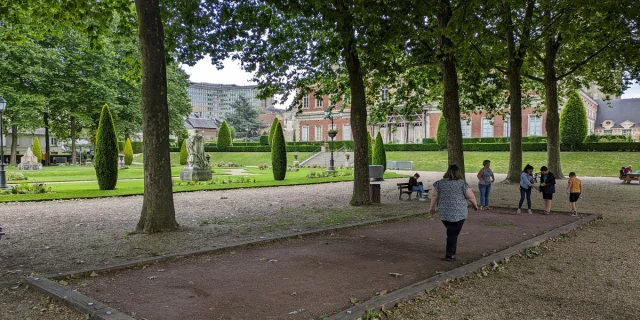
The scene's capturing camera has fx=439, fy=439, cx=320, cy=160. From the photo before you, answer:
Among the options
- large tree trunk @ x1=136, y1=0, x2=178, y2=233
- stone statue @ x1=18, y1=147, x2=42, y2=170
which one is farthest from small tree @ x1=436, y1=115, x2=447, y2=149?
large tree trunk @ x1=136, y1=0, x2=178, y2=233

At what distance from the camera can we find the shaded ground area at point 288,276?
4.69 meters

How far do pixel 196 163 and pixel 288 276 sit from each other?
60.8 ft

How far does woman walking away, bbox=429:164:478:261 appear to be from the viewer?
6570mm

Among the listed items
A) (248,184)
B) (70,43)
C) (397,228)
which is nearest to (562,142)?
(248,184)

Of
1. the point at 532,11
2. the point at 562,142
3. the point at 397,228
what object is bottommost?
the point at 397,228

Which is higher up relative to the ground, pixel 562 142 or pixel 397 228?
pixel 562 142

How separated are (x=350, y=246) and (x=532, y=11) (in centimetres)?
1695

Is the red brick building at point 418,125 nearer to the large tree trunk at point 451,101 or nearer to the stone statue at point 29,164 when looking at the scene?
the large tree trunk at point 451,101

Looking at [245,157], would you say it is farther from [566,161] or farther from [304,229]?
[304,229]

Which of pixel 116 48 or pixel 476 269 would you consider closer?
pixel 476 269

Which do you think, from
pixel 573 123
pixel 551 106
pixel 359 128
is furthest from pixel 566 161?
pixel 359 128

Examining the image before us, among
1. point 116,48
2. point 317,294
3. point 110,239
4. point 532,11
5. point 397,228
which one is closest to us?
point 317,294

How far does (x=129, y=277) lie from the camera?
5.85 meters

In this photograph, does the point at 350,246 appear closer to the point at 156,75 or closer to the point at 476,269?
the point at 476,269
